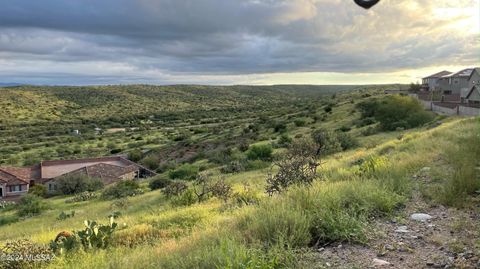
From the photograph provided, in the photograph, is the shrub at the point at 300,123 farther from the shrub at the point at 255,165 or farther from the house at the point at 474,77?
the shrub at the point at 255,165

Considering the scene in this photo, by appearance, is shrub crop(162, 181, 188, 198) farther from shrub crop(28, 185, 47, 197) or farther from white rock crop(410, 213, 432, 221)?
shrub crop(28, 185, 47, 197)

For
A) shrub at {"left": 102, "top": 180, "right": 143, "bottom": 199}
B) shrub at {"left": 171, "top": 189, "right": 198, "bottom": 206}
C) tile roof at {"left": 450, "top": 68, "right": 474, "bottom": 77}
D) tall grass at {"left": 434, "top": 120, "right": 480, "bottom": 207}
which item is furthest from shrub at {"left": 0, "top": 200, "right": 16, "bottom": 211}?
tile roof at {"left": 450, "top": 68, "right": 474, "bottom": 77}

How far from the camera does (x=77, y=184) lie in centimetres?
4162

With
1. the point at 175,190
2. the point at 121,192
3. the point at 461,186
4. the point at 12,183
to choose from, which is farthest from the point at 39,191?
the point at 461,186

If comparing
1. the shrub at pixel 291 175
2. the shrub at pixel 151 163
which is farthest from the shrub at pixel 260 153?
the shrub at pixel 291 175

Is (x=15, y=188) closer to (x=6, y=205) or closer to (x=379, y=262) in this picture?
(x=6, y=205)

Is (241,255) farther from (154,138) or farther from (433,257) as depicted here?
(154,138)

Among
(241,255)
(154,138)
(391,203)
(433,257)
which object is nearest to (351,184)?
(391,203)

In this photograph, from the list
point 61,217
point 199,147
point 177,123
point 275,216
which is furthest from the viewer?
point 177,123

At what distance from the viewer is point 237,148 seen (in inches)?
1812

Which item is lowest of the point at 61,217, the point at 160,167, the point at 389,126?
the point at 160,167

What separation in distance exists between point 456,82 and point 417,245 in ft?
241

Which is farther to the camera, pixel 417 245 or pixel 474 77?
pixel 474 77

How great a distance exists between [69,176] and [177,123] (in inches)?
2669
